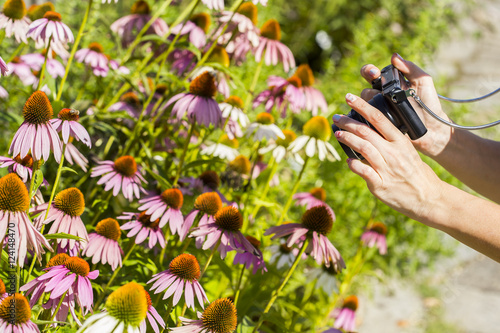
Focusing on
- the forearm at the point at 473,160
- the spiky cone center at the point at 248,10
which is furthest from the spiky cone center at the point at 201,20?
the forearm at the point at 473,160

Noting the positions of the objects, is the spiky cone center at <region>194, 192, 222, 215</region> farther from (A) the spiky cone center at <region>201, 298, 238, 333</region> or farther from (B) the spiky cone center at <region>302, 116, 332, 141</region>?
(B) the spiky cone center at <region>302, 116, 332, 141</region>

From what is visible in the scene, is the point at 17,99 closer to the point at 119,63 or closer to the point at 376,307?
the point at 119,63

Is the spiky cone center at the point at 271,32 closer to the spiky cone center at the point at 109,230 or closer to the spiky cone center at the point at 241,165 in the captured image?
the spiky cone center at the point at 241,165

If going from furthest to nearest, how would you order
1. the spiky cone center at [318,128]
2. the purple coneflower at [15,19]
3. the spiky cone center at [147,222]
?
the spiky cone center at [318,128]
the purple coneflower at [15,19]
the spiky cone center at [147,222]

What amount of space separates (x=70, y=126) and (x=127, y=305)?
0.41 metres

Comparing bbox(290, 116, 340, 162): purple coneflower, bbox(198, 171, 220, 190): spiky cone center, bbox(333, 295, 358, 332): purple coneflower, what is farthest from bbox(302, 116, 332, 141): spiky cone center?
bbox(333, 295, 358, 332): purple coneflower

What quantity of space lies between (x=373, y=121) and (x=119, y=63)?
1.01m

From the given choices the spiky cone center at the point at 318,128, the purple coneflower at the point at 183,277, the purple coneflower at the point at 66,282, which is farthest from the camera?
the spiky cone center at the point at 318,128

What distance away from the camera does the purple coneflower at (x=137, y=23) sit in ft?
5.58

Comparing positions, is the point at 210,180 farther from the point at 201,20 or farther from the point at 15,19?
the point at 15,19

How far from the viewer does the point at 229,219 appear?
40.4 inches

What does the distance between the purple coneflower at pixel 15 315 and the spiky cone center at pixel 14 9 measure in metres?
0.84

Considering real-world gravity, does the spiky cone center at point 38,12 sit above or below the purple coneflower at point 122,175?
above

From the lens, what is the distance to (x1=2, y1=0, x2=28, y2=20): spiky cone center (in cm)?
127
